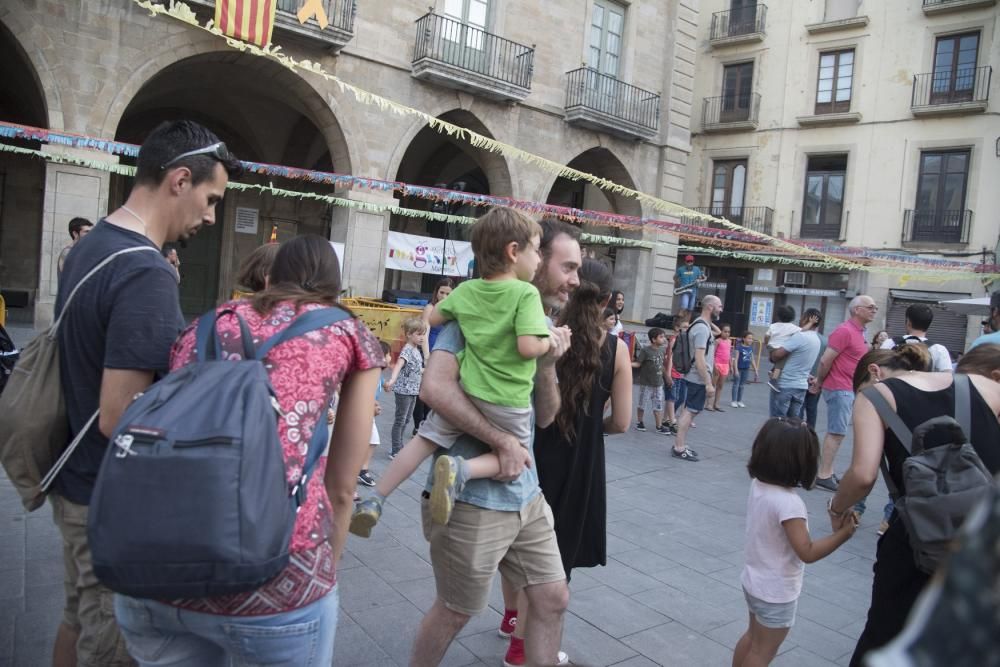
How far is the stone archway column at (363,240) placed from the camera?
13.9 metres

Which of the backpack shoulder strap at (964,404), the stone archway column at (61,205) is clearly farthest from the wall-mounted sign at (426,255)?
the backpack shoulder strap at (964,404)

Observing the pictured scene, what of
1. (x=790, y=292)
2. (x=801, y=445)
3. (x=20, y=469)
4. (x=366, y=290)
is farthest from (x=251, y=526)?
(x=790, y=292)

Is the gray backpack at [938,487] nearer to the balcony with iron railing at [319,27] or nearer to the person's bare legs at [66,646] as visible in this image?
the person's bare legs at [66,646]

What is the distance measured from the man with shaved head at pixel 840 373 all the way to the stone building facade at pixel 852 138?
13561mm

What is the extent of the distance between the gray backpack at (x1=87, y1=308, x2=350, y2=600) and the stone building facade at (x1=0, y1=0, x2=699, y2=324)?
1165 cm

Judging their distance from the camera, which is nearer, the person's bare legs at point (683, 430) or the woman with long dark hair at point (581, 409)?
the woman with long dark hair at point (581, 409)

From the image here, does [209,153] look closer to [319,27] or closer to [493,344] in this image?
[493,344]

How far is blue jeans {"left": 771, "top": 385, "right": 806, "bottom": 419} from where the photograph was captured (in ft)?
24.7

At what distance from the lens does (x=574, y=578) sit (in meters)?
4.06

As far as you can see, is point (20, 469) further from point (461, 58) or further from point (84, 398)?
point (461, 58)

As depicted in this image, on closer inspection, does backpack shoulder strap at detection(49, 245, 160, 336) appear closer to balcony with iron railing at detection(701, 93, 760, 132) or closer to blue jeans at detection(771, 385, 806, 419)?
blue jeans at detection(771, 385, 806, 419)

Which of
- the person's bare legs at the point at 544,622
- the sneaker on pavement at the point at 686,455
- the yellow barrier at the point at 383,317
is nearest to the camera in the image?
the person's bare legs at the point at 544,622

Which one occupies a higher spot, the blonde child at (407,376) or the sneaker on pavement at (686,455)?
Result: the blonde child at (407,376)

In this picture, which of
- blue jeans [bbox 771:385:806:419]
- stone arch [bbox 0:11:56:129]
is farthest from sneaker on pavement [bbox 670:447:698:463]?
stone arch [bbox 0:11:56:129]
